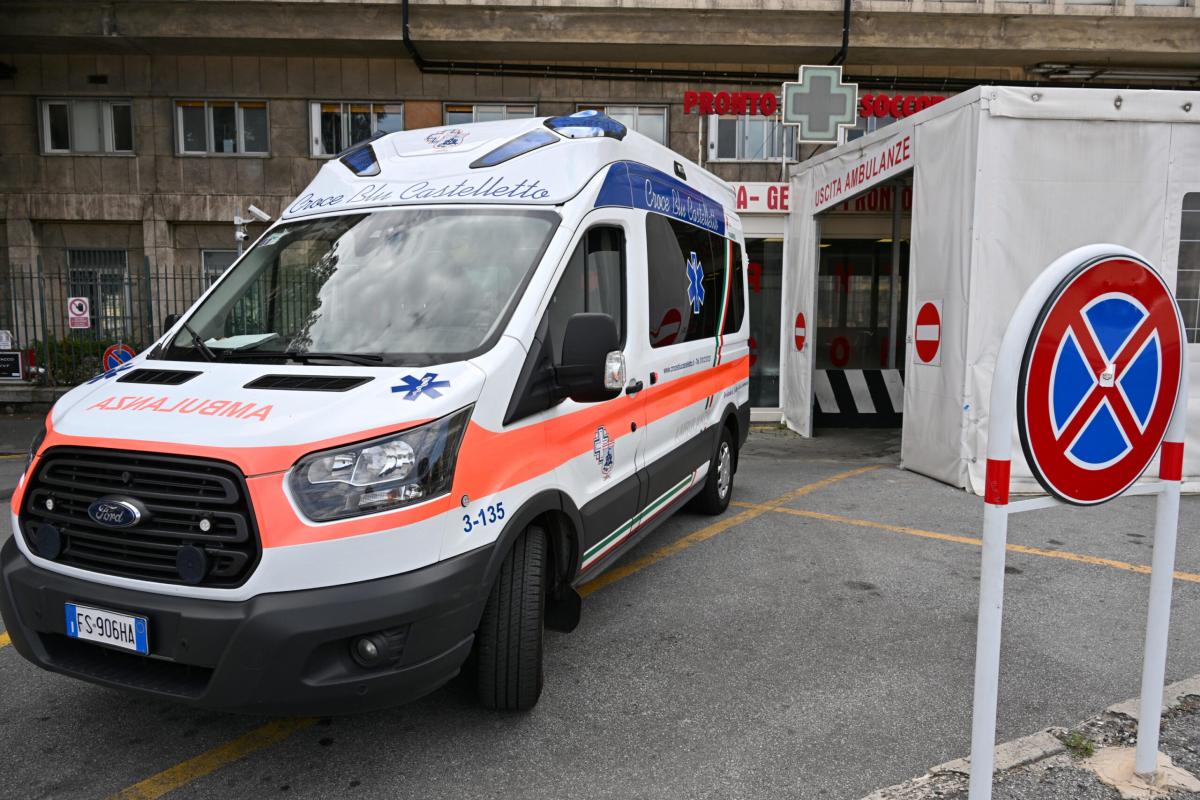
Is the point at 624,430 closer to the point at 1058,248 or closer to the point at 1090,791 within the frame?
the point at 1090,791

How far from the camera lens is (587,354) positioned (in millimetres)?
3146

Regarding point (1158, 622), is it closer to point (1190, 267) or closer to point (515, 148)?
point (515, 148)

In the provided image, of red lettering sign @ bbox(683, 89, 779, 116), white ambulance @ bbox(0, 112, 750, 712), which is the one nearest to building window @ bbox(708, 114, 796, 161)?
red lettering sign @ bbox(683, 89, 779, 116)

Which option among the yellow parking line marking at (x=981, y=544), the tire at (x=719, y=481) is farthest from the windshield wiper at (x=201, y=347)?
the yellow parking line marking at (x=981, y=544)

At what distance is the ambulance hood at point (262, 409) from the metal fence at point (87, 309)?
28.1 ft

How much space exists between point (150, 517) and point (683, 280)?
11.0 feet

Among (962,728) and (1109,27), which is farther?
(1109,27)

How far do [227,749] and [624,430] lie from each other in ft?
7.20

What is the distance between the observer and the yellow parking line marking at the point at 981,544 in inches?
209

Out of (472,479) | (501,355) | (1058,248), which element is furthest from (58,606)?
(1058,248)

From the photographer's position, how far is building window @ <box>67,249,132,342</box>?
44.3ft

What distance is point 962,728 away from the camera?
325 cm

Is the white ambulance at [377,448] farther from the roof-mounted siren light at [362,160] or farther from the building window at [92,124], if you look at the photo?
the building window at [92,124]

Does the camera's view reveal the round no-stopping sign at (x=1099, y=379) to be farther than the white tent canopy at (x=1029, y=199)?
No
